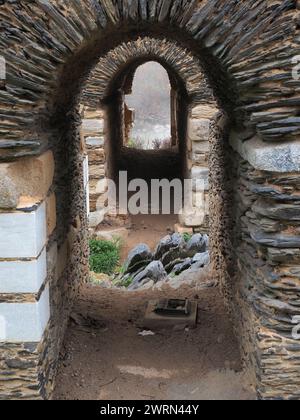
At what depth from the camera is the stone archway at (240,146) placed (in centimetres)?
329

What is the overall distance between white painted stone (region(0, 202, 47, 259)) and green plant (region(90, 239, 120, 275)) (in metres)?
5.69

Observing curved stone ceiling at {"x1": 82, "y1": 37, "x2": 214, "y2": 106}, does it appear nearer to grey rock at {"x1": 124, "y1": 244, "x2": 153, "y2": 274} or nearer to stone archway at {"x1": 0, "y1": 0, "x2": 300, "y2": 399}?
grey rock at {"x1": 124, "y1": 244, "x2": 153, "y2": 274}

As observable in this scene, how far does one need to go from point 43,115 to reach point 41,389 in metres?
1.77

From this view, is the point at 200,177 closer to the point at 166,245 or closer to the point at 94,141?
the point at 166,245

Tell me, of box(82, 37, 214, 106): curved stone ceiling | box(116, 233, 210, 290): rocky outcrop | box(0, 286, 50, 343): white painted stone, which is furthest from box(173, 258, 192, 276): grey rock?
box(0, 286, 50, 343): white painted stone

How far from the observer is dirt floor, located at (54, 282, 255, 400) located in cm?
416

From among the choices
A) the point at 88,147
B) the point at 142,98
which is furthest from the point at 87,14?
the point at 142,98

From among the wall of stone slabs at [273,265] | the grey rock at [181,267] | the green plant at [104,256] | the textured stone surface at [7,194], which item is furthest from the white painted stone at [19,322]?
the green plant at [104,256]

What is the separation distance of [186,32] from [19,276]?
180 cm

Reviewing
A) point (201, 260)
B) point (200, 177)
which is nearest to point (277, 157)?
point (201, 260)

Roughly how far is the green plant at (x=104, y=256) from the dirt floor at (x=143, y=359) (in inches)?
141

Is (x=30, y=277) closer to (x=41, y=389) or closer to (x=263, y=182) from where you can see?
(x=41, y=389)

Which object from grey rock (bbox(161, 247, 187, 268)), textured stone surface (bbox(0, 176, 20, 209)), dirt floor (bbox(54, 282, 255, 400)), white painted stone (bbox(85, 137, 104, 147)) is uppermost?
white painted stone (bbox(85, 137, 104, 147))

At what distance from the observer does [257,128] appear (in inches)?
136
